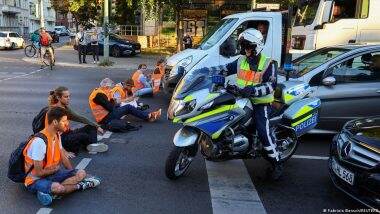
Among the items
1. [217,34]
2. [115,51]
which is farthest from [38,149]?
[115,51]

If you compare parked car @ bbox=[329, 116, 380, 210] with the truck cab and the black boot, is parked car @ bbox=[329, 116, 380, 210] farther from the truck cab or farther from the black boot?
the truck cab

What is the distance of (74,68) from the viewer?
1950cm

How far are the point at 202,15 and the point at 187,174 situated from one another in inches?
1100

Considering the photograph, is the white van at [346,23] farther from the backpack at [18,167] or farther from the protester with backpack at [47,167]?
the backpack at [18,167]

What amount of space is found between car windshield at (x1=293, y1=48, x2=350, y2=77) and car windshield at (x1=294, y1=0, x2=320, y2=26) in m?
4.35

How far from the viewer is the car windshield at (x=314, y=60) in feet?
24.5

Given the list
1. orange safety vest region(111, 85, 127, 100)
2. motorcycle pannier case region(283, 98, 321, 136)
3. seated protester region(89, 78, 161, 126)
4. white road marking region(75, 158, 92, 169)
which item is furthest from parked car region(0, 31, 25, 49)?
motorcycle pannier case region(283, 98, 321, 136)

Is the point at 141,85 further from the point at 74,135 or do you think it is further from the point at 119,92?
the point at 74,135

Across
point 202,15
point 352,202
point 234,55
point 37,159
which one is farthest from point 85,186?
point 202,15

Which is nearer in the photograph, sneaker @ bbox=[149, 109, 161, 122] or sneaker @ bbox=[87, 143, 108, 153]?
sneaker @ bbox=[87, 143, 108, 153]

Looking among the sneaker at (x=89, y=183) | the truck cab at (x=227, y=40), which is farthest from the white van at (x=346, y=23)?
the sneaker at (x=89, y=183)

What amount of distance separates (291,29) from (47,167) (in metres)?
8.73

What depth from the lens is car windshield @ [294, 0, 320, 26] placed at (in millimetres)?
12273

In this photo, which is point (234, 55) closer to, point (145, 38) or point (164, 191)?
point (164, 191)
